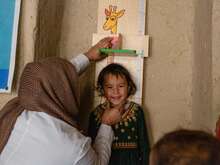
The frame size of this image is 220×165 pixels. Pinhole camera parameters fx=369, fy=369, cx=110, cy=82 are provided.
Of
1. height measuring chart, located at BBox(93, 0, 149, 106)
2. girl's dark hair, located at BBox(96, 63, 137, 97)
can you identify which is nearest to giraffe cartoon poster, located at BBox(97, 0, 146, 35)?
height measuring chart, located at BBox(93, 0, 149, 106)

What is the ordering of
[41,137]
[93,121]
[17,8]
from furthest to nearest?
[93,121]
[17,8]
[41,137]

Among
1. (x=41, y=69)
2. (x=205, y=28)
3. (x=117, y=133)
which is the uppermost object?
(x=205, y=28)

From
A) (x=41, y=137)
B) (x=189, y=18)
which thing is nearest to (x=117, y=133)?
(x=41, y=137)

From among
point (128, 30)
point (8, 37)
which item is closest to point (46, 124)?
point (8, 37)

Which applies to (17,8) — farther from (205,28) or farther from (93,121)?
(205,28)

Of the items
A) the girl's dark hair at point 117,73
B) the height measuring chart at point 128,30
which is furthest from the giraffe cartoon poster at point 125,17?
the girl's dark hair at point 117,73

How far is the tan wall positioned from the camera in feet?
4.72

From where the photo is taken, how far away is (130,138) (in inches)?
55.6

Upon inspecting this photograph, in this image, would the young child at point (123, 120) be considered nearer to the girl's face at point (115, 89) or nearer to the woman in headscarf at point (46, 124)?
the girl's face at point (115, 89)

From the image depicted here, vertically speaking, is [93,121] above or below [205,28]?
below

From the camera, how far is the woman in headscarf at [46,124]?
3.35 ft

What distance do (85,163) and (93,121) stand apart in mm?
413

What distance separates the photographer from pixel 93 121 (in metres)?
1.46

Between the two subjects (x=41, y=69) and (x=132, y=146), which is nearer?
(x=41, y=69)
